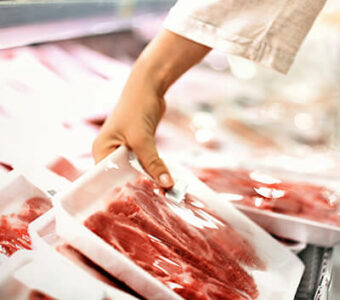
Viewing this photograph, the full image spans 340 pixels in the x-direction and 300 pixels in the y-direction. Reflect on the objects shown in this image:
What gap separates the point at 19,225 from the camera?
1.00 metres

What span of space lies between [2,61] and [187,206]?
818 mm

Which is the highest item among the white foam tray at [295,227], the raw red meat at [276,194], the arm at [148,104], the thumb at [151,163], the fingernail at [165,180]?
the arm at [148,104]

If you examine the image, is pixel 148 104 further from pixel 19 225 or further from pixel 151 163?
pixel 19 225

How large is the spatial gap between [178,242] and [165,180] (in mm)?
200

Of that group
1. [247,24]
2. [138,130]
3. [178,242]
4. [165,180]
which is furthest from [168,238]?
[247,24]

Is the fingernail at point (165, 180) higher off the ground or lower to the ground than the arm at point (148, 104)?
lower

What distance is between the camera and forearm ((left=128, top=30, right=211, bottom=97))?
120 centimetres

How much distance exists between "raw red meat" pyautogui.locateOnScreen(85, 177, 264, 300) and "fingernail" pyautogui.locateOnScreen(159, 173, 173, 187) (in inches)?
1.0

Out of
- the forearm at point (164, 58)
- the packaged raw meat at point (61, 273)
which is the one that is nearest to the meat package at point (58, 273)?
the packaged raw meat at point (61, 273)

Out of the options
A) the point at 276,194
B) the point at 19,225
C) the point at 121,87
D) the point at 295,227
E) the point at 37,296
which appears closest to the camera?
the point at 37,296

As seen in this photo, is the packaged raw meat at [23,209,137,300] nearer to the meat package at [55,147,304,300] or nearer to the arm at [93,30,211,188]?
the meat package at [55,147,304,300]

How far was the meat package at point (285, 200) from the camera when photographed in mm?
1288

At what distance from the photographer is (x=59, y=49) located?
5.99 ft

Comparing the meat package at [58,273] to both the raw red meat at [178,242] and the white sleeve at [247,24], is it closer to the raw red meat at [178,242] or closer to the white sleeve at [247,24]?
the raw red meat at [178,242]
